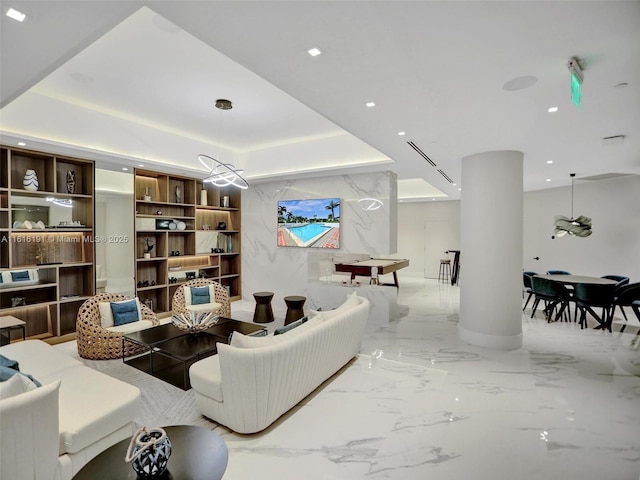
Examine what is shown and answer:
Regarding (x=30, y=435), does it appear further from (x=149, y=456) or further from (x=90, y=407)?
(x=149, y=456)

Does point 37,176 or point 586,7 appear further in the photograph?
point 37,176

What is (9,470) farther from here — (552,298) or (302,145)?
(552,298)

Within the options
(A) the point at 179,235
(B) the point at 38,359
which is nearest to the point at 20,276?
(B) the point at 38,359

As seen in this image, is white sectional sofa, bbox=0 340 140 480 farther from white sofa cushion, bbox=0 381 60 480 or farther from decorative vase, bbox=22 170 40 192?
decorative vase, bbox=22 170 40 192

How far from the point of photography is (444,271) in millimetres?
12148

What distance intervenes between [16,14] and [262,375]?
2.84 metres

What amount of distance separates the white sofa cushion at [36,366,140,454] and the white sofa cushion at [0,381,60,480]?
199 mm

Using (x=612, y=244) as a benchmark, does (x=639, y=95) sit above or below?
above

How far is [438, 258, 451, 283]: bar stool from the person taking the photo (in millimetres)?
11930

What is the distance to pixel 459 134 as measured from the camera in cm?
416

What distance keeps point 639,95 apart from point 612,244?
22.4ft

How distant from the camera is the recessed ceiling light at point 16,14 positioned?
6.05 ft

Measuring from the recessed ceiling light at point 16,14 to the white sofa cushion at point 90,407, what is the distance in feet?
8.64

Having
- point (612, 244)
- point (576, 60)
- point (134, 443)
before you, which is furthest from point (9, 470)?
point (612, 244)
